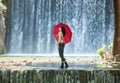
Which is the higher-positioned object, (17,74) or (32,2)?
(32,2)

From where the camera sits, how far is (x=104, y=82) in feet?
29.8

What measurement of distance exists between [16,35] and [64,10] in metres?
3.65

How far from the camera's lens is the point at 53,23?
1044 inches

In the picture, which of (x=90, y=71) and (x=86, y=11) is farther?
(x=86, y=11)

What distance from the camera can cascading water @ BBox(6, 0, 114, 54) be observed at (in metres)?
26.2

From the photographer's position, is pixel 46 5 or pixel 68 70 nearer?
pixel 68 70

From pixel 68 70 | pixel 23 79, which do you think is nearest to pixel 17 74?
pixel 23 79

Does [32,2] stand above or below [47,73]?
above

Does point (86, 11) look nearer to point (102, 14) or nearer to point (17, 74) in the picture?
point (102, 14)

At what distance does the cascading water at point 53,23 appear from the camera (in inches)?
1030

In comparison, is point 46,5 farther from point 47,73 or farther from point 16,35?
point 47,73

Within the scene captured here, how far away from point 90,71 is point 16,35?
18.1m

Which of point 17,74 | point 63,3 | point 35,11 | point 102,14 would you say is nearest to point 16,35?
point 35,11

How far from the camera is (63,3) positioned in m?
26.8
